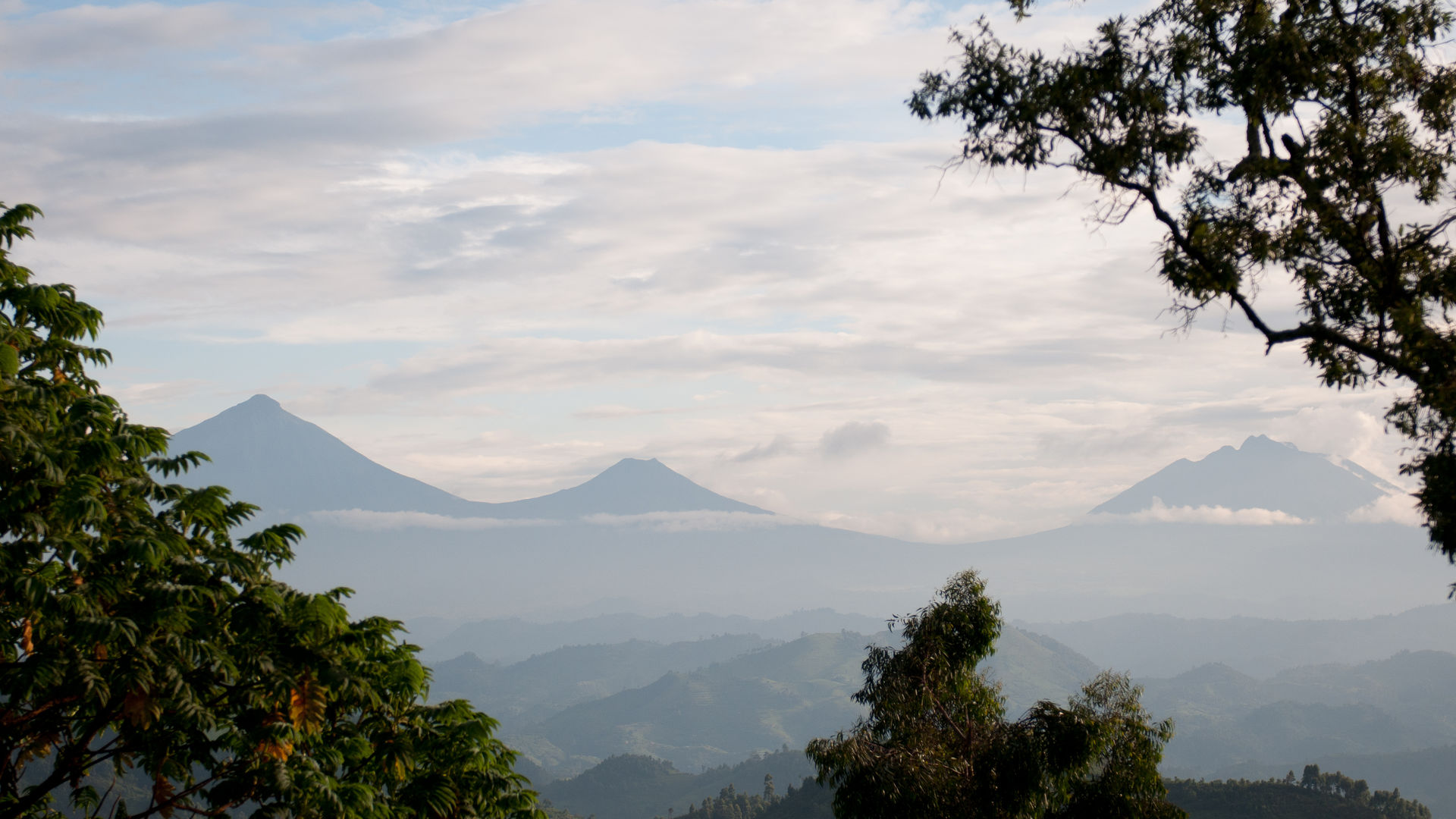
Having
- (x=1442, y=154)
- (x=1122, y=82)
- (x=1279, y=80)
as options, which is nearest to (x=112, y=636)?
(x=1122, y=82)

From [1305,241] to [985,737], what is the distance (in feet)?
31.1

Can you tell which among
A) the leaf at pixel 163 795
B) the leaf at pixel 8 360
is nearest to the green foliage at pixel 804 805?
the leaf at pixel 163 795

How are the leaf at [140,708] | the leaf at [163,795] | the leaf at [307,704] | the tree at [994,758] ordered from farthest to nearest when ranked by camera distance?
1. the tree at [994,758]
2. the leaf at [307,704]
3. the leaf at [163,795]
4. the leaf at [140,708]

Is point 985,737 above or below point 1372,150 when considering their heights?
below

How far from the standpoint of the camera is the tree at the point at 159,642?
25.7 feet

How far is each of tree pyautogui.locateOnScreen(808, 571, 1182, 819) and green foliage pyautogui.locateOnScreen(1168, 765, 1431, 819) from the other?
462ft

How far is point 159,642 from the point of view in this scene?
7.95 meters

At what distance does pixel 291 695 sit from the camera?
8430mm

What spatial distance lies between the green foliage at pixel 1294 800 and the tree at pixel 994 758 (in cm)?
14093

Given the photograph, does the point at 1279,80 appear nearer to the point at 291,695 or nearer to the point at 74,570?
the point at 291,695

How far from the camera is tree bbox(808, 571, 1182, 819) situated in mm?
15836

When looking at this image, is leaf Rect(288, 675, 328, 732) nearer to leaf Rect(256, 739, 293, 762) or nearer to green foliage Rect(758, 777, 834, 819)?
leaf Rect(256, 739, 293, 762)

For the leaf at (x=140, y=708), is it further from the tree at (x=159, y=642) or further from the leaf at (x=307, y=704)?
Answer: the leaf at (x=307, y=704)

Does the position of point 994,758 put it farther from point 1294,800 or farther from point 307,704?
point 1294,800
